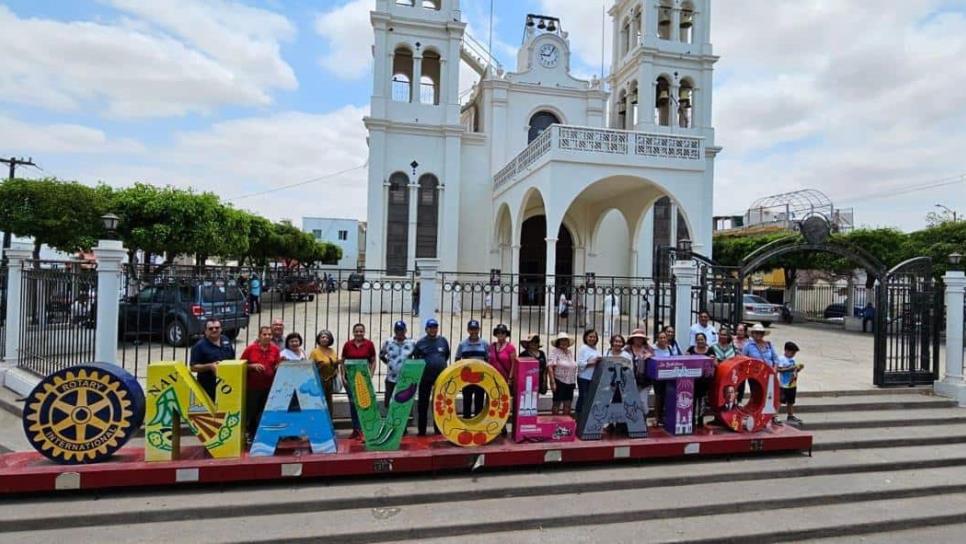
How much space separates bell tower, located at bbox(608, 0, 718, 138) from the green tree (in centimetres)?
1931

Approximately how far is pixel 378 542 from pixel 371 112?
17.8 meters

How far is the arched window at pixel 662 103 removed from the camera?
73.7ft

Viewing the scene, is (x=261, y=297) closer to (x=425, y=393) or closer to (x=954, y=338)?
(x=425, y=393)

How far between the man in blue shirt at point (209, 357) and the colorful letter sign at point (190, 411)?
1.04 feet

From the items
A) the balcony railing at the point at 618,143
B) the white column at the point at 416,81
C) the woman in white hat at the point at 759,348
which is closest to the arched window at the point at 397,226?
the white column at the point at 416,81

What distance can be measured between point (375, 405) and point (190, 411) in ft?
5.67

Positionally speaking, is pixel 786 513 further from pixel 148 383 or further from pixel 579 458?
pixel 148 383

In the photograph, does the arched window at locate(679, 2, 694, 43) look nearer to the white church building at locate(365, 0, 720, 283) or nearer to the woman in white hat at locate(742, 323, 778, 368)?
the white church building at locate(365, 0, 720, 283)

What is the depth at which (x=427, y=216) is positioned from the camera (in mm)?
20625

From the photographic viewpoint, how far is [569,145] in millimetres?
14750

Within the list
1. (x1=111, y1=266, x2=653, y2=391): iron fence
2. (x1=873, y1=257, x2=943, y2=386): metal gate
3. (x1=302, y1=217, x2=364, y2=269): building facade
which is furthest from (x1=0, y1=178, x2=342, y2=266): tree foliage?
(x1=302, y1=217, x2=364, y2=269): building facade

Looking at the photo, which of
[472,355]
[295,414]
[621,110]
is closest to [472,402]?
[472,355]

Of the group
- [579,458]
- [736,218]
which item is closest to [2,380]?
[579,458]

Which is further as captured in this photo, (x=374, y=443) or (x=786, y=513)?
(x=374, y=443)
